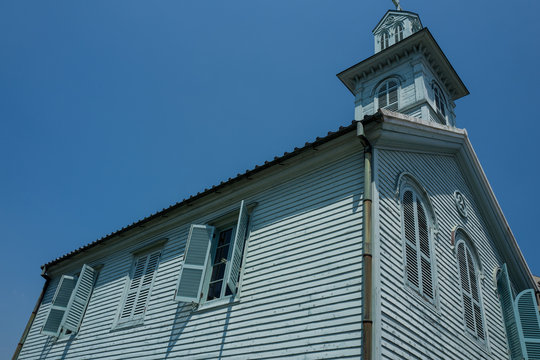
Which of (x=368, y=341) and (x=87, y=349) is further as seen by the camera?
(x=87, y=349)

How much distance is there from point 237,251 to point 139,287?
4.02m

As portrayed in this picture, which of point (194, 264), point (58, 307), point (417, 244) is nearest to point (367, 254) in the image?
point (417, 244)

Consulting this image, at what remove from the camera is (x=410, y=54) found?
1733cm

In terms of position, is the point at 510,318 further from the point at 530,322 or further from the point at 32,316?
the point at 32,316

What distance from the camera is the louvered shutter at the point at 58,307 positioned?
1303 centimetres

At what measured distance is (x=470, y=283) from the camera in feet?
35.0

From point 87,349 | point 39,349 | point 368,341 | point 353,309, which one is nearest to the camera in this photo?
point 368,341

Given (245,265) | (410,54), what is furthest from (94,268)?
(410,54)

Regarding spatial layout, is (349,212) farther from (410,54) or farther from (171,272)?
(410,54)

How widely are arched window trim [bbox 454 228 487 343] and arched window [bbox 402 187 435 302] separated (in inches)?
63.9

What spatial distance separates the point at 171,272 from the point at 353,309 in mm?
5767

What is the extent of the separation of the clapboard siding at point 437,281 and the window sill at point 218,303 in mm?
3286

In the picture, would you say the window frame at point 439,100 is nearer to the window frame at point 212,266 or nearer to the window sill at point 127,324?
the window frame at point 212,266

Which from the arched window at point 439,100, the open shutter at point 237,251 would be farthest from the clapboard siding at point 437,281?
the arched window at point 439,100
